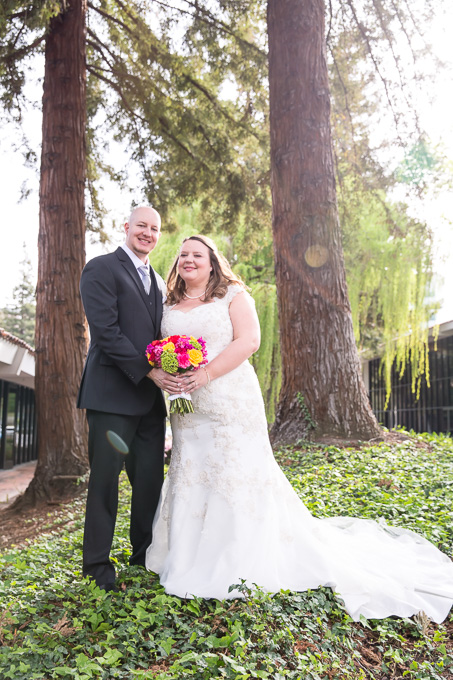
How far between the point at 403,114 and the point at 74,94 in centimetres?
552

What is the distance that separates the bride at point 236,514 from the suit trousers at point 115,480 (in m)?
0.10

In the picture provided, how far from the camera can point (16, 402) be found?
58.9 ft

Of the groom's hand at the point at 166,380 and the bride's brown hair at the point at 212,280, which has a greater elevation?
the bride's brown hair at the point at 212,280

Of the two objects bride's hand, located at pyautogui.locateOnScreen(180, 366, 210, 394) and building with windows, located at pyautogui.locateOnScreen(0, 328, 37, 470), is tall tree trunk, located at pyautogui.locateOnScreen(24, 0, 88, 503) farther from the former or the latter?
bride's hand, located at pyautogui.locateOnScreen(180, 366, 210, 394)

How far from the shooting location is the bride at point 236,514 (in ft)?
10.4

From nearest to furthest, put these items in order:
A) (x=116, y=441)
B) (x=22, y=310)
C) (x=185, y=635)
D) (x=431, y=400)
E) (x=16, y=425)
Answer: (x=185, y=635) → (x=116, y=441) → (x=431, y=400) → (x=16, y=425) → (x=22, y=310)

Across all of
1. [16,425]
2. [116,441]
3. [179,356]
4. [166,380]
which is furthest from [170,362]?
[16,425]

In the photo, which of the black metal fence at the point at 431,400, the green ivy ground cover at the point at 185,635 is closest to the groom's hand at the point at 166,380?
the green ivy ground cover at the point at 185,635

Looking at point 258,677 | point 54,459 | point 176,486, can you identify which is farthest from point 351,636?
point 54,459

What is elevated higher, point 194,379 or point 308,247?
point 308,247

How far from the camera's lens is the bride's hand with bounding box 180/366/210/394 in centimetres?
339

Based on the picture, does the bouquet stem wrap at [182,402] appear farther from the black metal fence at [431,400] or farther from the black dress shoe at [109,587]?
the black metal fence at [431,400]

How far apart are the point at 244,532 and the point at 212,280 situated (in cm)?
161

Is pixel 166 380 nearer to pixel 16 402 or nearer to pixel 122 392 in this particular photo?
pixel 122 392
